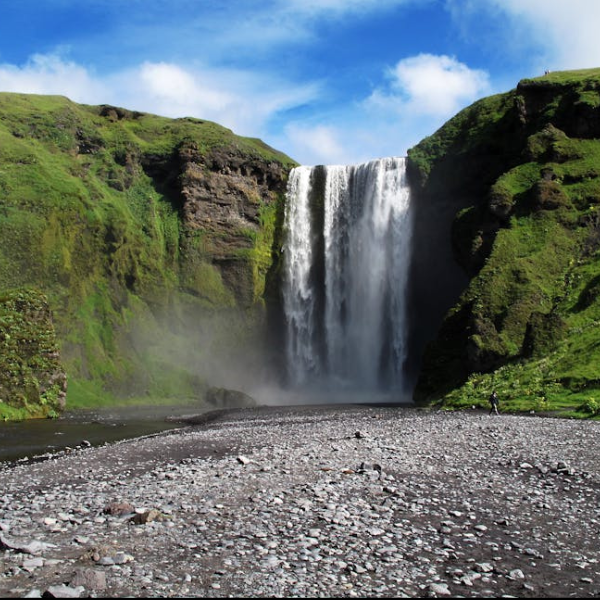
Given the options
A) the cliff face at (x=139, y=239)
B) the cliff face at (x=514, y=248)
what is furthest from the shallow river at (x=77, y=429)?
the cliff face at (x=514, y=248)

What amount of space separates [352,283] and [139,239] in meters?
26.6

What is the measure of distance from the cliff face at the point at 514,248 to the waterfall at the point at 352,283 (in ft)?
9.53

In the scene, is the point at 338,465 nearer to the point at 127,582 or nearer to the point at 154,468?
the point at 154,468

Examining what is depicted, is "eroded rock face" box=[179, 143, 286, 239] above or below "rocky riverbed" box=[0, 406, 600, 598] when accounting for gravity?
above

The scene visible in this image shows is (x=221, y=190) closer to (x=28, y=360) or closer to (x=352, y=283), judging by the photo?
(x=352, y=283)

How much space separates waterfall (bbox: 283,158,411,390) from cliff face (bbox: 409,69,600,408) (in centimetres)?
290

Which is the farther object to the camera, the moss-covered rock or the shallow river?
the moss-covered rock

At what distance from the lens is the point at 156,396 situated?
57406 millimetres

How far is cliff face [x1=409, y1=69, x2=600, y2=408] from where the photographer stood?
37656mm

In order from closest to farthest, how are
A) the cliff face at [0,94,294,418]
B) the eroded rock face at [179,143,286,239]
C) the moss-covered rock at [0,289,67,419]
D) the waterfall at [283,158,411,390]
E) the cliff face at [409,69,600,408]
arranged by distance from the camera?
1. the cliff face at [409,69,600,408]
2. the moss-covered rock at [0,289,67,419]
3. the cliff face at [0,94,294,418]
4. the waterfall at [283,158,411,390]
5. the eroded rock face at [179,143,286,239]

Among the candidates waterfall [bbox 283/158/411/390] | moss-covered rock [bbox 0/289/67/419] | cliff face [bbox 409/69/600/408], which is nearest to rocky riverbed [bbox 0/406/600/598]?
cliff face [bbox 409/69/600/408]

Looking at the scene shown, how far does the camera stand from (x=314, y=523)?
10.7 m

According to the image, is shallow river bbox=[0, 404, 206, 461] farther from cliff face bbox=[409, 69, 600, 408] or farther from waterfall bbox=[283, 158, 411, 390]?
waterfall bbox=[283, 158, 411, 390]

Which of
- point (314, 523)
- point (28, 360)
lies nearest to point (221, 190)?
point (28, 360)
